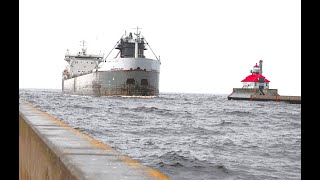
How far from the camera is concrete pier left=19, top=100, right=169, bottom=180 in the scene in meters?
2.59

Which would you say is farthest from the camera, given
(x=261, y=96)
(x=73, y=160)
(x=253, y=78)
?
(x=253, y=78)

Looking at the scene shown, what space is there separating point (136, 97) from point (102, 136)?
2221 inches

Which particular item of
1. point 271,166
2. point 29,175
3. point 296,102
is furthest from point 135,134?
point 296,102

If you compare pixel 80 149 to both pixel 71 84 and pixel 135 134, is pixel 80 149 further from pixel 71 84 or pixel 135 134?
pixel 71 84

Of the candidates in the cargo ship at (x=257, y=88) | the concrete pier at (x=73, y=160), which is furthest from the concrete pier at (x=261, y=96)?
the concrete pier at (x=73, y=160)

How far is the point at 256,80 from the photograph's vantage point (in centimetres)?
8488

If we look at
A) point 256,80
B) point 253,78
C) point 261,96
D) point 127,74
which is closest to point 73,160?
point 127,74

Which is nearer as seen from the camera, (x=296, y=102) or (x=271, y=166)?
(x=271, y=166)

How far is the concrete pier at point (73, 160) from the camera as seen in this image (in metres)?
2.59

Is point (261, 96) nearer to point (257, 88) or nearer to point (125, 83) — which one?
point (257, 88)

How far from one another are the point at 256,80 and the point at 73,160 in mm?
84650

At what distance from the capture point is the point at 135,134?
1708cm

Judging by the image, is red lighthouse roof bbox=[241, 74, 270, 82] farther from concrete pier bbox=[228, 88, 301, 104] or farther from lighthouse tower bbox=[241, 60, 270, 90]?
concrete pier bbox=[228, 88, 301, 104]
